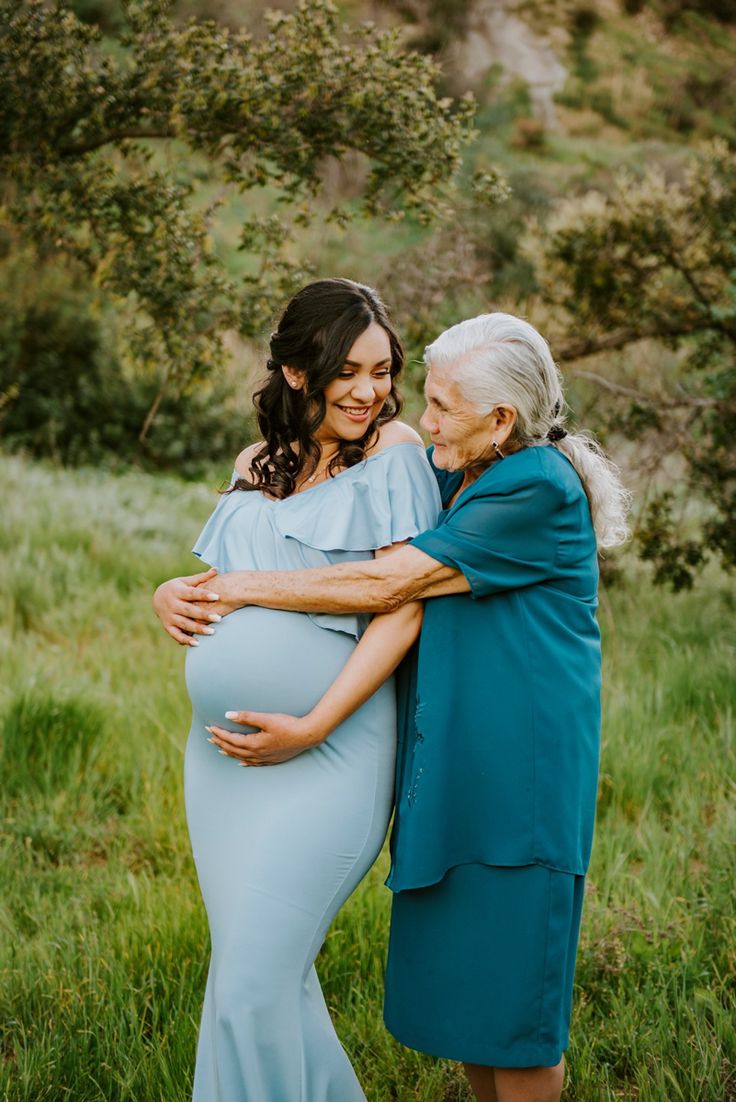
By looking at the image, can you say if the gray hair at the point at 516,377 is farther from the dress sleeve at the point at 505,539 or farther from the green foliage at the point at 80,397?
the green foliage at the point at 80,397

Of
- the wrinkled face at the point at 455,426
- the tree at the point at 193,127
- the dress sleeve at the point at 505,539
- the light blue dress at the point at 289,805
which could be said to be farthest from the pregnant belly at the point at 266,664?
the tree at the point at 193,127

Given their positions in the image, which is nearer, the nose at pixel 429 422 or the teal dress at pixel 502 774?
the teal dress at pixel 502 774

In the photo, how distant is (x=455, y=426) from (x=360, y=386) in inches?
14.1

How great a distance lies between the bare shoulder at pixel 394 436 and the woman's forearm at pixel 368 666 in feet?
1.58

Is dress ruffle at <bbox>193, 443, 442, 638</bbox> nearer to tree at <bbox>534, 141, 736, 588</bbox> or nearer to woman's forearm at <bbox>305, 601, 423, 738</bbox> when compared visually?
woman's forearm at <bbox>305, 601, 423, 738</bbox>

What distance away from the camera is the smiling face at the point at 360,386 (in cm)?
266

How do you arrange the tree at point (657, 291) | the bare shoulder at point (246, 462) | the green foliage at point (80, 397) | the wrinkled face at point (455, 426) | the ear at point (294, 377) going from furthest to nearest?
the green foliage at point (80, 397), the tree at point (657, 291), the bare shoulder at point (246, 462), the ear at point (294, 377), the wrinkled face at point (455, 426)

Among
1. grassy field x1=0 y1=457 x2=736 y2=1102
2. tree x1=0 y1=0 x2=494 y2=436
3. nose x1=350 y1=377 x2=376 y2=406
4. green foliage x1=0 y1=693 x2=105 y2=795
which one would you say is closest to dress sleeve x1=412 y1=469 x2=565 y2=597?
nose x1=350 y1=377 x2=376 y2=406

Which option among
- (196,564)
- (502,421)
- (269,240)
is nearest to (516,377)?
(502,421)

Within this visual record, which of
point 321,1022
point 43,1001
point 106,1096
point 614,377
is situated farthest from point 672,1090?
point 614,377

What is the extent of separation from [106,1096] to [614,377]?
6851 mm

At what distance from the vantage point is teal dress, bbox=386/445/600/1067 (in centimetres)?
228

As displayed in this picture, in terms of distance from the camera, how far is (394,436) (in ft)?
8.90

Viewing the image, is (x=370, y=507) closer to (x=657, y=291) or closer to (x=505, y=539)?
(x=505, y=539)
